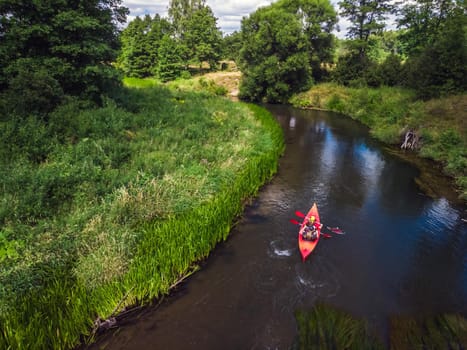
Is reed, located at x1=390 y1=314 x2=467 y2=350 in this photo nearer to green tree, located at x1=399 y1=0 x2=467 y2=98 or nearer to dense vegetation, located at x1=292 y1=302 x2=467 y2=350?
dense vegetation, located at x1=292 y1=302 x2=467 y2=350

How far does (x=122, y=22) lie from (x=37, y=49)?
5.91 metres

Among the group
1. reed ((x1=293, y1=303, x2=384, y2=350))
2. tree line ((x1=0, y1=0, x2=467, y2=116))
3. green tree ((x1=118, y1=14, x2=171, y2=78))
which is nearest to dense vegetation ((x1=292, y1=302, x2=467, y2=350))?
reed ((x1=293, y1=303, x2=384, y2=350))

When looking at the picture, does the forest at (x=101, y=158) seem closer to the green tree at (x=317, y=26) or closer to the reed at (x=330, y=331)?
the reed at (x=330, y=331)

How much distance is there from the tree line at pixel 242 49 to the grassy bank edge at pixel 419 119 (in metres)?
1.84

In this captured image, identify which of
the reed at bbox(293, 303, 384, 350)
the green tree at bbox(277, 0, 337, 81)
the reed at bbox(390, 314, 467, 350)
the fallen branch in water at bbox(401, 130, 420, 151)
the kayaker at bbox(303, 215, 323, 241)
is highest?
the green tree at bbox(277, 0, 337, 81)

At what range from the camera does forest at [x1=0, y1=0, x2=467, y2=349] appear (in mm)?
6797

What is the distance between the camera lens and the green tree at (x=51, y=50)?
13227mm

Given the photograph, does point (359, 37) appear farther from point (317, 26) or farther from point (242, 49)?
point (242, 49)

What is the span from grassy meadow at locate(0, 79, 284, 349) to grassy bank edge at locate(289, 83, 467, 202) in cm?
1039

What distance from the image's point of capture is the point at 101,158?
38.4ft

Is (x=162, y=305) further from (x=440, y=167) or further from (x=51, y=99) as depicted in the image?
(x=440, y=167)

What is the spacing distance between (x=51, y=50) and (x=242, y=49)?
97.8 ft

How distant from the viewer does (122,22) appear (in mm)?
18734

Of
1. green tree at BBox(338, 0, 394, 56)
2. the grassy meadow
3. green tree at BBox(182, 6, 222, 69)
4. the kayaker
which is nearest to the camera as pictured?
the grassy meadow
